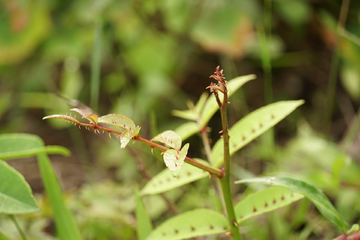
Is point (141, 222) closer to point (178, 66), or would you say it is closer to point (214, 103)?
point (214, 103)

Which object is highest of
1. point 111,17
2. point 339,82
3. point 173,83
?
point 111,17

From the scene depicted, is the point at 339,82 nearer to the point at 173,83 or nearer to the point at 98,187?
the point at 173,83

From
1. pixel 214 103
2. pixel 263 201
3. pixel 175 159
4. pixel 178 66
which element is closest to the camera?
pixel 175 159

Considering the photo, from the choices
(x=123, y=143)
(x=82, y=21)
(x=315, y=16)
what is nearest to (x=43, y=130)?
(x=82, y=21)

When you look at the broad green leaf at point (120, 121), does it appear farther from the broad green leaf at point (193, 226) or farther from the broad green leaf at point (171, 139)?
the broad green leaf at point (193, 226)

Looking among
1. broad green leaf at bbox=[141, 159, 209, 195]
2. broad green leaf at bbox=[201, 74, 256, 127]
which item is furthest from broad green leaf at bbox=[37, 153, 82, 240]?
broad green leaf at bbox=[201, 74, 256, 127]

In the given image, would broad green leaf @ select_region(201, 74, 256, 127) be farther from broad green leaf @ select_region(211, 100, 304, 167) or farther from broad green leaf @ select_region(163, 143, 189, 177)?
broad green leaf @ select_region(163, 143, 189, 177)

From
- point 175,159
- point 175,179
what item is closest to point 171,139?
point 175,159
